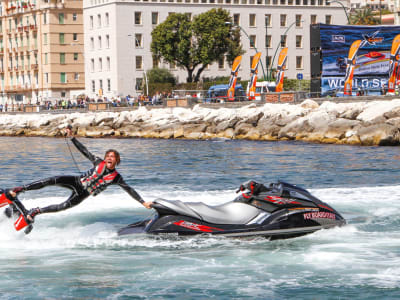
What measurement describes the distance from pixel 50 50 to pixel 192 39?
26975 mm

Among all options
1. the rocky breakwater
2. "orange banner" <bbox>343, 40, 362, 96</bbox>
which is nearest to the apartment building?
the rocky breakwater

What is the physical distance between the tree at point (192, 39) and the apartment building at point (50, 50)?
20566 mm

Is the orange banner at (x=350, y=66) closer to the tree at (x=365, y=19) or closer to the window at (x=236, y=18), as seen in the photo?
the window at (x=236, y=18)

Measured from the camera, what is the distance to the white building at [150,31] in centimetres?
9744

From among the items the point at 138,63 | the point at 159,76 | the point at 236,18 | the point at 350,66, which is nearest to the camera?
the point at 350,66

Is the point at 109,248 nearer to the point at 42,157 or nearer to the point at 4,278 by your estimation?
the point at 4,278

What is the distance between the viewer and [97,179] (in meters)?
12.2

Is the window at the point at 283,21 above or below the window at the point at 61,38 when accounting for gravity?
above

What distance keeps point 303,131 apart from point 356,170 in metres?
18.9

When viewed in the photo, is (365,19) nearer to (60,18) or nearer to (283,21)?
(283,21)

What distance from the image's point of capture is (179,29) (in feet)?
292

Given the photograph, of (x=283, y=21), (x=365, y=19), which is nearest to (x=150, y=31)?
(x=283, y=21)

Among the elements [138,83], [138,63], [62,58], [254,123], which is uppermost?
[62,58]

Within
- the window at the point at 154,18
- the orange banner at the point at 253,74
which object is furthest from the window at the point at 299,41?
the orange banner at the point at 253,74
